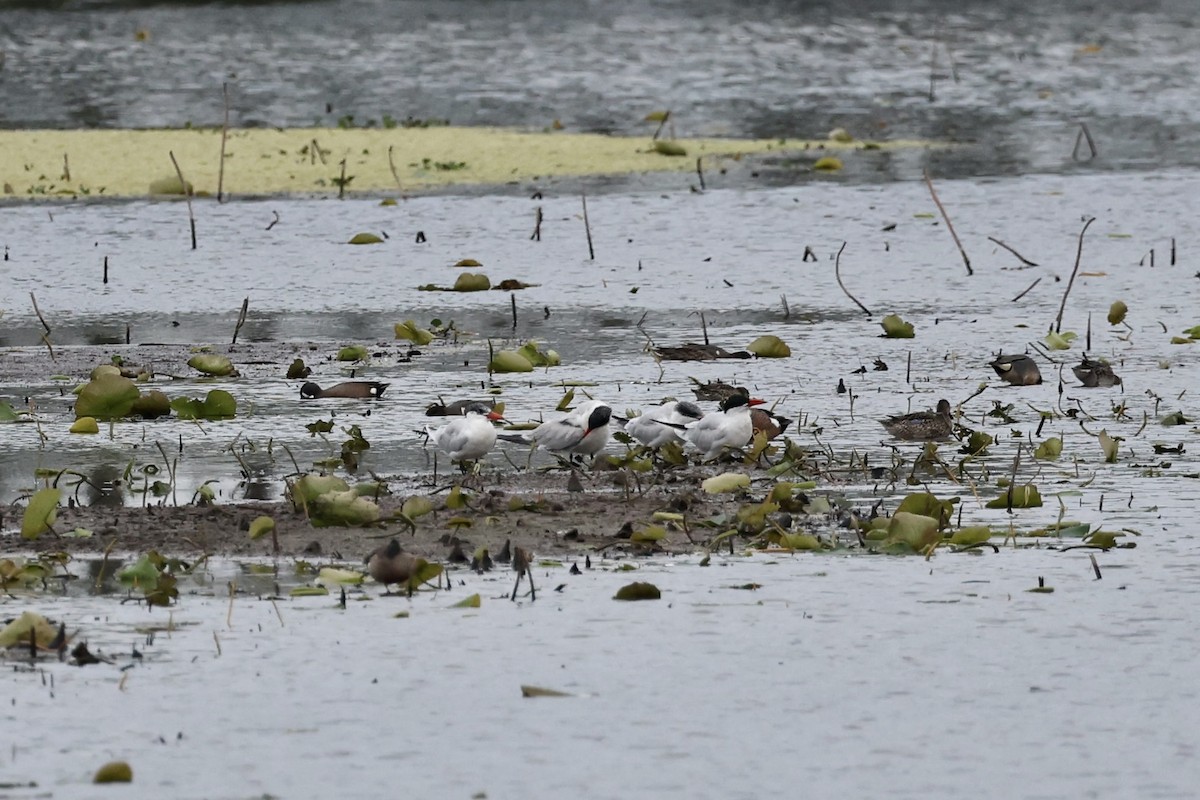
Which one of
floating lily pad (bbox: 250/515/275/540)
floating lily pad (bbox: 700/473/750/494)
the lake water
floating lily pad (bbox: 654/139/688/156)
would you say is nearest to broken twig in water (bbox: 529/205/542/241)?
the lake water

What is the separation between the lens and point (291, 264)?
551 inches

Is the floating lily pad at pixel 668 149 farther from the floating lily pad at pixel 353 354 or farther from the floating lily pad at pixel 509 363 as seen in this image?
the floating lily pad at pixel 509 363

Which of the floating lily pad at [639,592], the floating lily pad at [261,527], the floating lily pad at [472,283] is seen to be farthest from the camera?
the floating lily pad at [472,283]

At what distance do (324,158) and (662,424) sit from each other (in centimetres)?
1193

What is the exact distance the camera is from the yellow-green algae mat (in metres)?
17.7

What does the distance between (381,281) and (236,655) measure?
787cm

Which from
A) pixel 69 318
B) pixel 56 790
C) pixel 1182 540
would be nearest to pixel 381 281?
pixel 69 318

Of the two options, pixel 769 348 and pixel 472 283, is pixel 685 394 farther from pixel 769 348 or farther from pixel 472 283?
pixel 472 283

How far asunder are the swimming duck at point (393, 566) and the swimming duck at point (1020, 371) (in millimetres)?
4186

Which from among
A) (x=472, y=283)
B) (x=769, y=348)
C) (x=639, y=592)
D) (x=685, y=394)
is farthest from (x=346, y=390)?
(x=472, y=283)

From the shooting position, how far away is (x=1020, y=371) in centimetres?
961

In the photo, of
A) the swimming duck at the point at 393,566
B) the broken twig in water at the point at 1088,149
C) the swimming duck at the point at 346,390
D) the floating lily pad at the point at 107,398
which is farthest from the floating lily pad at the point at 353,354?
the broken twig in water at the point at 1088,149

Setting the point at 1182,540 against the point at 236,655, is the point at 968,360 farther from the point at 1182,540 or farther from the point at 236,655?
the point at 236,655

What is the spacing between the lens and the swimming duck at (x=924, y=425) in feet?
27.2
